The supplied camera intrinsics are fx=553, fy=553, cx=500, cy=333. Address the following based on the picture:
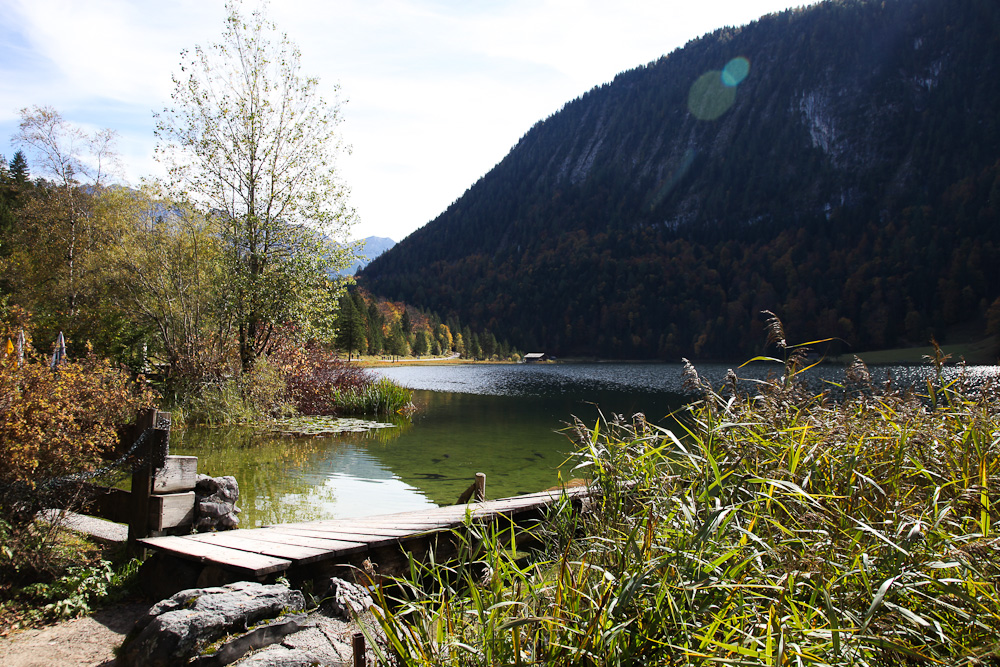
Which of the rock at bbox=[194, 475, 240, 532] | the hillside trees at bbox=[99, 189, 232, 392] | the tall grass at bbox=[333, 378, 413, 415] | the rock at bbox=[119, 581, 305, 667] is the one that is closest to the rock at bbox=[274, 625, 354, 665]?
the rock at bbox=[119, 581, 305, 667]

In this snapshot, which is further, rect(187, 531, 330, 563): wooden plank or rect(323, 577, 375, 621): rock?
rect(187, 531, 330, 563): wooden plank

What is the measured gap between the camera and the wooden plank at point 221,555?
4.03 meters

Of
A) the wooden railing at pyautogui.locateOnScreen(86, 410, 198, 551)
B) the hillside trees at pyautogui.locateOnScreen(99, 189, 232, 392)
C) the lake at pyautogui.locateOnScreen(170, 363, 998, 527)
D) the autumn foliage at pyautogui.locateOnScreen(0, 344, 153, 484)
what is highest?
the hillside trees at pyautogui.locateOnScreen(99, 189, 232, 392)

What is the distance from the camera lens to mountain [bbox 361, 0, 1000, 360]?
107 m

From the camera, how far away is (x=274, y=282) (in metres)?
16.3

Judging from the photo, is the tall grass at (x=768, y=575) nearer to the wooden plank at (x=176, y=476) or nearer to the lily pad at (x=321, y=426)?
the wooden plank at (x=176, y=476)

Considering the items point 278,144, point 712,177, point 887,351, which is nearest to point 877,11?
point 712,177

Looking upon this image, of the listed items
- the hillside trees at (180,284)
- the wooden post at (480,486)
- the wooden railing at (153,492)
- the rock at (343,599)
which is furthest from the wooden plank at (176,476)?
the hillside trees at (180,284)

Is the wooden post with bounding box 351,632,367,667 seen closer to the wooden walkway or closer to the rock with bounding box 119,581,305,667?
the wooden walkway

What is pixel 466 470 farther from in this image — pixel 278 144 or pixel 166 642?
pixel 278 144

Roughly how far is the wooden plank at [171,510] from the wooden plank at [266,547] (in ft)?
0.89

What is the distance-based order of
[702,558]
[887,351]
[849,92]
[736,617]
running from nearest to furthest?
[736,617]
[702,558]
[887,351]
[849,92]

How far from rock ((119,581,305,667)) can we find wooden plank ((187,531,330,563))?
449 mm

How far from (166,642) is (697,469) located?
3.14 m
